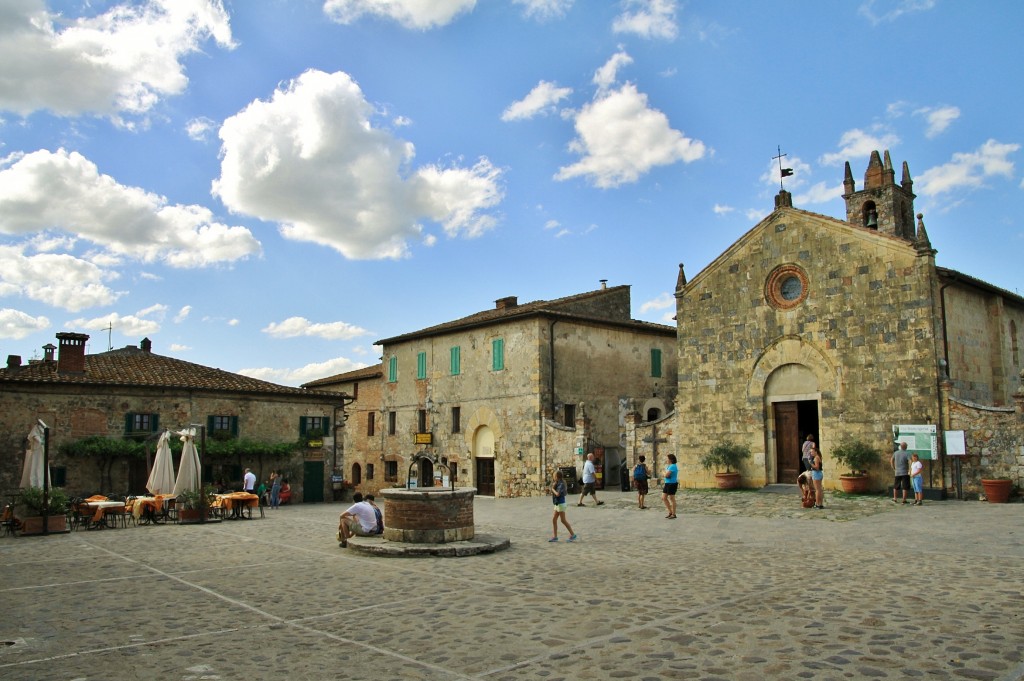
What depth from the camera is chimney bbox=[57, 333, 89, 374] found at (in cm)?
2659

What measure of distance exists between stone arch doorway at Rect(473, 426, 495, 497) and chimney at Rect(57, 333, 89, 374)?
14.9m

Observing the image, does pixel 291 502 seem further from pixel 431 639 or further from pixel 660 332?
pixel 431 639

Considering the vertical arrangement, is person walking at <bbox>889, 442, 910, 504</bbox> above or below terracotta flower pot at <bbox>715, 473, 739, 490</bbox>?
above

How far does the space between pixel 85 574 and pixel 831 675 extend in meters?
10.5

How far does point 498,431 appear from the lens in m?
30.6

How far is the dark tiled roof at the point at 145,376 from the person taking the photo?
25859 mm

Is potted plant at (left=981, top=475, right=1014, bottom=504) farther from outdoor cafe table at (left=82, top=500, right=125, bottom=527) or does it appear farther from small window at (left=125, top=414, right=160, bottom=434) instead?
small window at (left=125, top=414, right=160, bottom=434)

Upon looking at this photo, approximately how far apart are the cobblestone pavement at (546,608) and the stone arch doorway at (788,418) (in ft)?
25.3

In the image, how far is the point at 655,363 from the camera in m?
33.4

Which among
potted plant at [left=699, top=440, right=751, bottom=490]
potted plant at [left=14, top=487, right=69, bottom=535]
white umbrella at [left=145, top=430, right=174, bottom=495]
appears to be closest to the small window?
white umbrella at [left=145, top=430, right=174, bottom=495]

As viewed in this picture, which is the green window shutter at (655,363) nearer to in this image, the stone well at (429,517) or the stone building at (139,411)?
the stone building at (139,411)

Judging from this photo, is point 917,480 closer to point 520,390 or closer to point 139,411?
point 520,390

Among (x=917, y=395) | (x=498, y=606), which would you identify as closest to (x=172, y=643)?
(x=498, y=606)

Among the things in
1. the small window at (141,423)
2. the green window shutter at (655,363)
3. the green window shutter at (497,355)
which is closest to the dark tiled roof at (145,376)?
the small window at (141,423)
